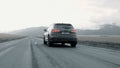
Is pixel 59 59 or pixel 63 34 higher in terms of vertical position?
pixel 63 34

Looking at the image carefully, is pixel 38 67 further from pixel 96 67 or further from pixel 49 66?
pixel 96 67

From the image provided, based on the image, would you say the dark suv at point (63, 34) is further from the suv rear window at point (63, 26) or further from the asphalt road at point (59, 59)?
the asphalt road at point (59, 59)

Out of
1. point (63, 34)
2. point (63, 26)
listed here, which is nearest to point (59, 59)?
point (63, 34)

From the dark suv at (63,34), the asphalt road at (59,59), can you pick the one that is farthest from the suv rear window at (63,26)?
the asphalt road at (59,59)

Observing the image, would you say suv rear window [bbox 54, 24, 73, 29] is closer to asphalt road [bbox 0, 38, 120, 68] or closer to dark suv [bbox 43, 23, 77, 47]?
dark suv [bbox 43, 23, 77, 47]

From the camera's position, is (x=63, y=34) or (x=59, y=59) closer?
(x=59, y=59)

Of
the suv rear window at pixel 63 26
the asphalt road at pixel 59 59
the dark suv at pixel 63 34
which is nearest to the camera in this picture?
the asphalt road at pixel 59 59

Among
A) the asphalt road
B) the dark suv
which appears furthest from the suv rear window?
the asphalt road

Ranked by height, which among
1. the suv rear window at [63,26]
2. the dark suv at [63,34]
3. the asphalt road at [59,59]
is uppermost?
the suv rear window at [63,26]

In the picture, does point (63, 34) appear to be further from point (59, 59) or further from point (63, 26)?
point (59, 59)

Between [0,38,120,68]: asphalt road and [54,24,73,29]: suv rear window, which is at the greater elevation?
[54,24,73,29]: suv rear window

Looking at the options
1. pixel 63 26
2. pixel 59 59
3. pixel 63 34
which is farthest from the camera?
pixel 63 26

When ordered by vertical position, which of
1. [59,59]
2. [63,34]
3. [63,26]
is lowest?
[59,59]

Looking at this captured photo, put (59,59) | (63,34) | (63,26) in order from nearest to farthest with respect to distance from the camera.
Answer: (59,59) < (63,34) < (63,26)
